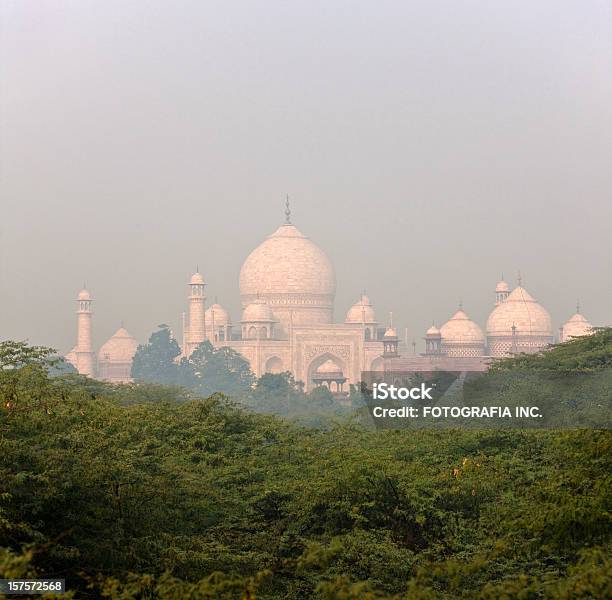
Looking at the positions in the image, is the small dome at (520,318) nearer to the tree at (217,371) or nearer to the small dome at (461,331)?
the small dome at (461,331)

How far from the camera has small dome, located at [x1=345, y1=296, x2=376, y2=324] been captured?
3346 inches

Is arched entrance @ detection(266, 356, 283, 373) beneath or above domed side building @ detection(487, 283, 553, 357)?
beneath

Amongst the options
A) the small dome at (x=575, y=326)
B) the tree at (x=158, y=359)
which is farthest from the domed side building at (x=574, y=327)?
the tree at (x=158, y=359)

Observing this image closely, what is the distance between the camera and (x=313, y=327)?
78.7m

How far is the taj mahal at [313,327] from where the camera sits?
258 feet

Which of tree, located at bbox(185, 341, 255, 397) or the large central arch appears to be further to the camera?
the large central arch

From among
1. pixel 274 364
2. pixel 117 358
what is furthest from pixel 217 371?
pixel 117 358

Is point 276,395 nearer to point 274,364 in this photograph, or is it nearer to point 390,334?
point 274,364

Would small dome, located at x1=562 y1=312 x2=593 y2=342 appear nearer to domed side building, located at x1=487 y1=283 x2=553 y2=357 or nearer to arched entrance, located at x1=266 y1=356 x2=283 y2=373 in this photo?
domed side building, located at x1=487 y1=283 x2=553 y2=357

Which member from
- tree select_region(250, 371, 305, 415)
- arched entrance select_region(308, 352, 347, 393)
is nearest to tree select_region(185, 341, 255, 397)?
arched entrance select_region(308, 352, 347, 393)

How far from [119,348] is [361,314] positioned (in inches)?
694

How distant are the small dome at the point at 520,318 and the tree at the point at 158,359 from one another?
18.8 meters

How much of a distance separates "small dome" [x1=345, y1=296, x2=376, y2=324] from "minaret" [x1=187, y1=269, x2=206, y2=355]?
350 inches

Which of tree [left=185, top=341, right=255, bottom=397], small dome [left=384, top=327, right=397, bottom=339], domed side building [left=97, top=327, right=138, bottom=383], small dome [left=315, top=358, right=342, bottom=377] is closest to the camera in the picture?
tree [left=185, top=341, right=255, bottom=397]
